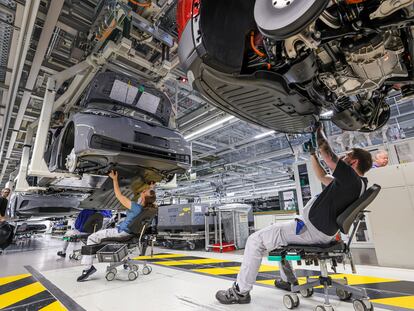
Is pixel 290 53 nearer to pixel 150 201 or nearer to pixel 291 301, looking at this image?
pixel 291 301

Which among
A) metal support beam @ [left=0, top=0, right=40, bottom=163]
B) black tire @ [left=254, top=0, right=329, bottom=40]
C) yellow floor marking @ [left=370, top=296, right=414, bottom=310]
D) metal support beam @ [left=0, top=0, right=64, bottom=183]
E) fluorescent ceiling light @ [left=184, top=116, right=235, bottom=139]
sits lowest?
yellow floor marking @ [left=370, top=296, right=414, bottom=310]

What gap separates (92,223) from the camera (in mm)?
5379

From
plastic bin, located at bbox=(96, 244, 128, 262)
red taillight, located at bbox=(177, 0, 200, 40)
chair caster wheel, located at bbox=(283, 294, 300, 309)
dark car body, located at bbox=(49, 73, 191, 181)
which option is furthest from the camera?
plastic bin, located at bbox=(96, 244, 128, 262)

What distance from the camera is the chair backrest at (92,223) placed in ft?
17.4

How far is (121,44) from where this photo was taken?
2.85 meters

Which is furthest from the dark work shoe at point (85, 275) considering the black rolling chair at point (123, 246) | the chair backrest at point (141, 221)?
the chair backrest at point (141, 221)

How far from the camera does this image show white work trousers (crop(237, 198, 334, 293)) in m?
1.71

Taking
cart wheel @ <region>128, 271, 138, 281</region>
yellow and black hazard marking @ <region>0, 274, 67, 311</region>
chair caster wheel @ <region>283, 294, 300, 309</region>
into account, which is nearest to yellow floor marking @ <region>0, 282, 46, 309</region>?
yellow and black hazard marking @ <region>0, 274, 67, 311</region>

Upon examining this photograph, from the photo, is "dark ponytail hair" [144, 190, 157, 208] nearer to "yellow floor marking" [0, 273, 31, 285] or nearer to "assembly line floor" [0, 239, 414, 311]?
"assembly line floor" [0, 239, 414, 311]

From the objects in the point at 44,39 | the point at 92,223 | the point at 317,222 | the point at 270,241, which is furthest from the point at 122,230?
the point at 92,223

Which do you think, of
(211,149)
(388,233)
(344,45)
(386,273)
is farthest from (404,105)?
(344,45)

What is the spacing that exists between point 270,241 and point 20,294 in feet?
8.24

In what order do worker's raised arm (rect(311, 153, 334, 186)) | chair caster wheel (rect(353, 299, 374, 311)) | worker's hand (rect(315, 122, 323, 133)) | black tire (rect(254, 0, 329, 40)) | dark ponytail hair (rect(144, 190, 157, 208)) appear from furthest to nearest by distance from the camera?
dark ponytail hair (rect(144, 190, 157, 208)) < worker's raised arm (rect(311, 153, 334, 186)) < worker's hand (rect(315, 122, 323, 133)) < chair caster wheel (rect(353, 299, 374, 311)) < black tire (rect(254, 0, 329, 40))

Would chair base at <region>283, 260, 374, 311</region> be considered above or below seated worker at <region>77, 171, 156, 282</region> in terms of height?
below
